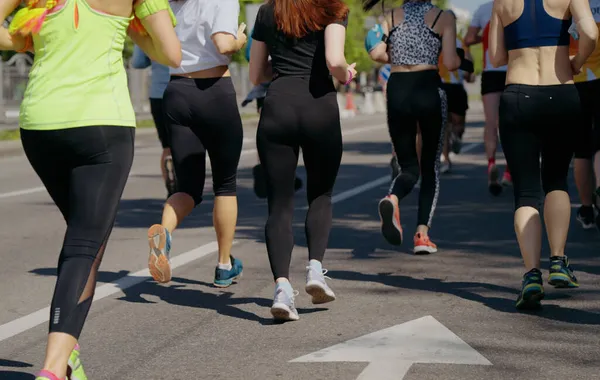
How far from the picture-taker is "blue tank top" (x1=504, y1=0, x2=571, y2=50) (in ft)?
20.9

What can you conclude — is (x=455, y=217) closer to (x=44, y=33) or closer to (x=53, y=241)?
(x=53, y=241)

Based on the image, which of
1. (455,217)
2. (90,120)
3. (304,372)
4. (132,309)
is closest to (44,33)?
(90,120)

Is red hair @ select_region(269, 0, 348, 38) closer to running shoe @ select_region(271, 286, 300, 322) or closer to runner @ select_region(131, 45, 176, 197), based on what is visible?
running shoe @ select_region(271, 286, 300, 322)

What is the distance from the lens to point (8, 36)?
14.5 ft

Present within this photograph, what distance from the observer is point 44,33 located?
4.34 m

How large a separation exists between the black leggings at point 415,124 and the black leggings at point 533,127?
1.78m

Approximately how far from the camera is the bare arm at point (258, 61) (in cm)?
626

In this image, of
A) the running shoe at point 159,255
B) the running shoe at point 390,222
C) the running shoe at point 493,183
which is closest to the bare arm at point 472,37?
the running shoe at point 493,183

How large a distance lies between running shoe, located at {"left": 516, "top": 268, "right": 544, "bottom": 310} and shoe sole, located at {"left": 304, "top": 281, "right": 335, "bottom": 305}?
3.25ft

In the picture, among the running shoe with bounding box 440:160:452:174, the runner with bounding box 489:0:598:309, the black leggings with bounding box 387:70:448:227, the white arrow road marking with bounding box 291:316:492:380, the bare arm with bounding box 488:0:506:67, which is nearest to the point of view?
the white arrow road marking with bounding box 291:316:492:380

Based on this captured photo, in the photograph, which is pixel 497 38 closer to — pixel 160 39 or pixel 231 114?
pixel 231 114

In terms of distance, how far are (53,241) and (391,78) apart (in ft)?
10.1

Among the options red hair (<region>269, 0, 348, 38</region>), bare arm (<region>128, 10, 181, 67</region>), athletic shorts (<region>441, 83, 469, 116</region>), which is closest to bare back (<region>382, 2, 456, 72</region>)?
red hair (<region>269, 0, 348, 38</region>)

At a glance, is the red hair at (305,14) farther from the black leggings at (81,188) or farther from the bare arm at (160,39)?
the black leggings at (81,188)
